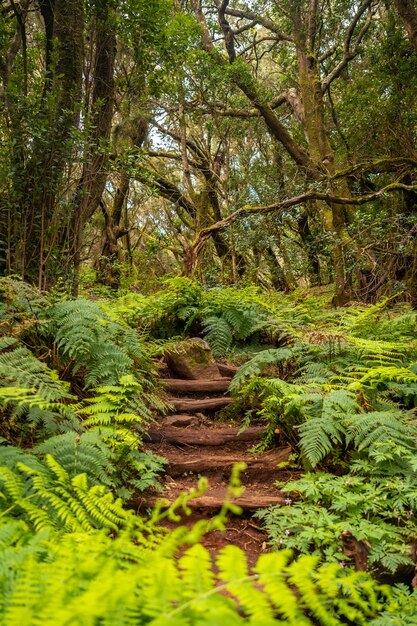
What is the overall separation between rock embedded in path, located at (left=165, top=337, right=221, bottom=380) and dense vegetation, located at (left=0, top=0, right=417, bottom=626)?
27 cm

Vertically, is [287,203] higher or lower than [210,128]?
lower

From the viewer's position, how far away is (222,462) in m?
4.17

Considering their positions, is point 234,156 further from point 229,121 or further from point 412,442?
point 412,442

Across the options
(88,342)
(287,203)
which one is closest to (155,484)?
(88,342)

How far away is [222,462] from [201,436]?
52 cm

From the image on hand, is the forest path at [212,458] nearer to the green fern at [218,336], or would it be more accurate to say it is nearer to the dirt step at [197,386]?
the dirt step at [197,386]

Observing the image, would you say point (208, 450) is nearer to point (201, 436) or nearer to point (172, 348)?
point (201, 436)

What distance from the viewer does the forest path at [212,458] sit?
11.1 ft

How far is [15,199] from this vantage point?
493 centimetres

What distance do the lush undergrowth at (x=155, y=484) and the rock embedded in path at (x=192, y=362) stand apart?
1.28 feet

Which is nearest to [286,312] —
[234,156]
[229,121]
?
[229,121]

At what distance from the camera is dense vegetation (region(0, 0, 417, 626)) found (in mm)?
1248

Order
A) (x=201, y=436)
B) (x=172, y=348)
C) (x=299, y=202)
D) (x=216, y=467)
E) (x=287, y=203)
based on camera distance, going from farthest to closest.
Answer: (x=299, y=202), (x=287, y=203), (x=172, y=348), (x=201, y=436), (x=216, y=467)

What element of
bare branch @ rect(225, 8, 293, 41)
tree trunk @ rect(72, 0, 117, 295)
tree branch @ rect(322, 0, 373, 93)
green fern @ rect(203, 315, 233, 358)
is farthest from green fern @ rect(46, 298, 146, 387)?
bare branch @ rect(225, 8, 293, 41)
